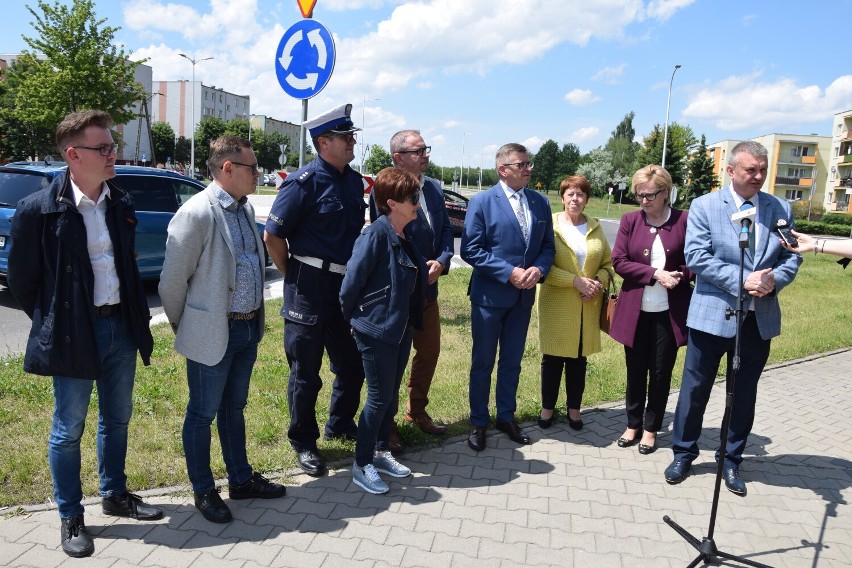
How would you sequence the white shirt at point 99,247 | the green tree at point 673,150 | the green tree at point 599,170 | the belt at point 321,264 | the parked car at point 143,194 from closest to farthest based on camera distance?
1. the white shirt at point 99,247
2. the belt at point 321,264
3. the parked car at point 143,194
4. the green tree at point 673,150
5. the green tree at point 599,170

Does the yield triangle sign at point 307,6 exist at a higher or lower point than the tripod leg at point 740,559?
higher

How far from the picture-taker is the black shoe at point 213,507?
136 inches

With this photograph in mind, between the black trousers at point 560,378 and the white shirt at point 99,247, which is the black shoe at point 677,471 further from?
the white shirt at point 99,247

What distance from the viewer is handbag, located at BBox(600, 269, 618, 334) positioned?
498 cm

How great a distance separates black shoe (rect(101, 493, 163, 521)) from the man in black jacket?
15 mm

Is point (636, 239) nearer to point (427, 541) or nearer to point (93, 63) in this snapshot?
point (427, 541)

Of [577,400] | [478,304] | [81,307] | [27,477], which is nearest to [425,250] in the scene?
[478,304]

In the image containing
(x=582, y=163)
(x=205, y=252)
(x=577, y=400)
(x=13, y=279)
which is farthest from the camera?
(x=582, y=163)

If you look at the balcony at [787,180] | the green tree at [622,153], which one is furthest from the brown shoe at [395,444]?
the balcony at [787,180]

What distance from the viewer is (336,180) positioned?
13.3ft

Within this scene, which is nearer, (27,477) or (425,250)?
(27,477)

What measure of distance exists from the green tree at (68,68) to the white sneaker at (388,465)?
83.3ft

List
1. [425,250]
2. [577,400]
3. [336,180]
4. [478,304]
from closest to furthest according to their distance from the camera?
1. [336,180]
2. [425,250]
3. [478,304]
4. [577,400]

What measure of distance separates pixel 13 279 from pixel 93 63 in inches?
1044
